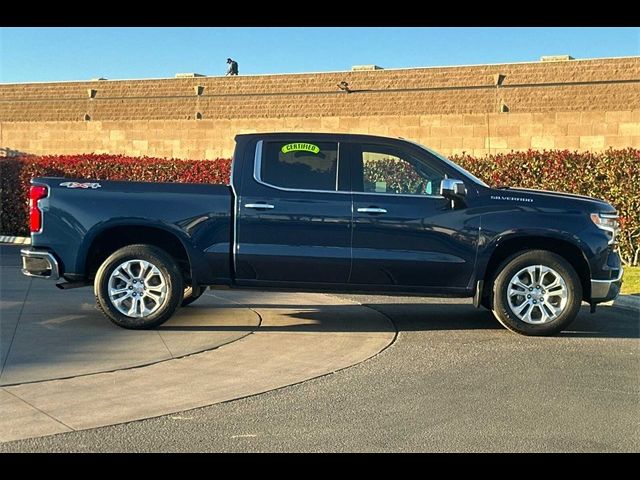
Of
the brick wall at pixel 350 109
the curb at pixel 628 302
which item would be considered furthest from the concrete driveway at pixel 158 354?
the brick wall at pixel 350 109

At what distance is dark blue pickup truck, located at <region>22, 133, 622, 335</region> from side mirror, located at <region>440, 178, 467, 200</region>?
1 cm

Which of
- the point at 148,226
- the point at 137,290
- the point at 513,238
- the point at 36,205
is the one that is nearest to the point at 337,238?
the point at 513,238

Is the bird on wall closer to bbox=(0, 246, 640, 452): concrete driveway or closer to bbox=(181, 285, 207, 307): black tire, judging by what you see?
bbox=(181, 285, 207, 307): black tire

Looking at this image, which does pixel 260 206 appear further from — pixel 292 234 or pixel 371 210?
pixel 371 210

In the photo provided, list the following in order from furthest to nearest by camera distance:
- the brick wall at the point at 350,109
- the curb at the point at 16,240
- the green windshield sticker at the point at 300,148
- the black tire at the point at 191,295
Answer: the curb at the point at 16,240, the brick wall at the point at 350,109, the black tire at the point at 191,295, the green windshield sticker at the point at 300,148

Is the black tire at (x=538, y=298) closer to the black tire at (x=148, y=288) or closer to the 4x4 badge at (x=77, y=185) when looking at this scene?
the black tire at (x=148, y=288)

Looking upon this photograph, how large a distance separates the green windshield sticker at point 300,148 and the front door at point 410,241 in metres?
0.63

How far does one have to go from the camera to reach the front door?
8344 mm

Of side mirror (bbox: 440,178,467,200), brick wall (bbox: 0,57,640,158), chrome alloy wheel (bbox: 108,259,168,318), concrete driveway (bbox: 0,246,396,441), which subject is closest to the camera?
concrete driveway (bbox: 0,246,396,441)

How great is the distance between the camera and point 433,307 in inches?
413

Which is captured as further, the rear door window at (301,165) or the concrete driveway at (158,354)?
the rear door window at (301,165)

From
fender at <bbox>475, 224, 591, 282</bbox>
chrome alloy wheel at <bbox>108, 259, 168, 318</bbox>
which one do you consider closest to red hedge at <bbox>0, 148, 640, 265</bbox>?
fender at <bbox>475, 224, 591, 282</bbox>

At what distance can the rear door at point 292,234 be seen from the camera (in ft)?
27.4
